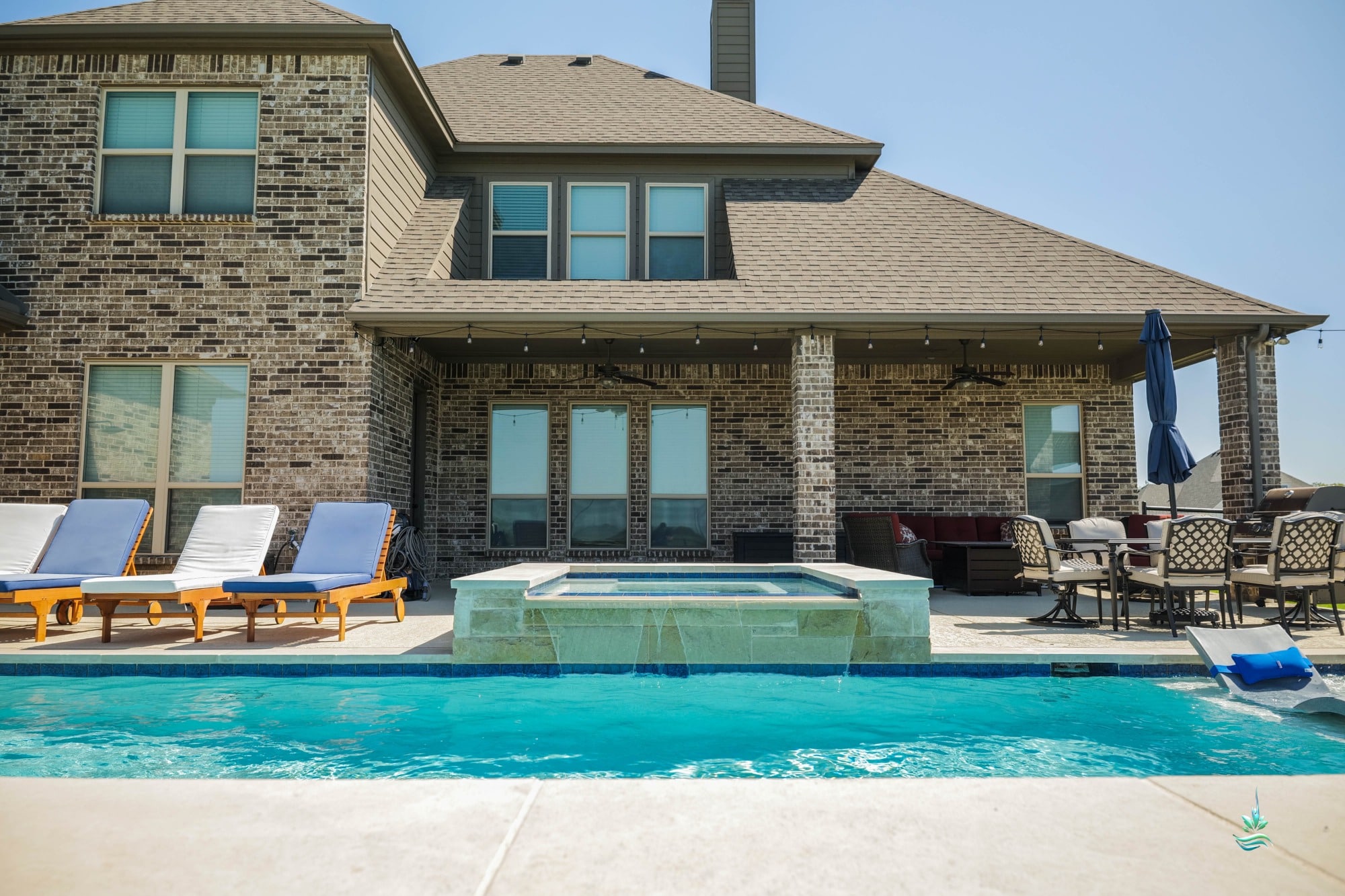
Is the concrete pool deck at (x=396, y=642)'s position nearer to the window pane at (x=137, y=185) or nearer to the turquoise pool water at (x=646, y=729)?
Answer: the turquoise pool water at (x=646, y=729)

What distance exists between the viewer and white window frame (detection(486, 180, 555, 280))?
1184 cm

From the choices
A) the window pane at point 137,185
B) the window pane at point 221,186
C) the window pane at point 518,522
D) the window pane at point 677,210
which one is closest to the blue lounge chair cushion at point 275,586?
the window pane at point 221,186

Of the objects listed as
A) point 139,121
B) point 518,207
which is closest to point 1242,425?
point 518,207

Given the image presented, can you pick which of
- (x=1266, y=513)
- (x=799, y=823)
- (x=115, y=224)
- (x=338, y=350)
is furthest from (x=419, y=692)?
(x=1266, y=513)

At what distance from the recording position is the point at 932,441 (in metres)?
12.3

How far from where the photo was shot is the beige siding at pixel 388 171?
9641 millimetres

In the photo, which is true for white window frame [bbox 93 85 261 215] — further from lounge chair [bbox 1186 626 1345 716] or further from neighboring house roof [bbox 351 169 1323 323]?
lounge chair [bbox 1186 626 1345 716]

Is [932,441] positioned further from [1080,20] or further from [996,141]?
[996,141]

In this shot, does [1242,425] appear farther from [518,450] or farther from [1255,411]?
[518,450]

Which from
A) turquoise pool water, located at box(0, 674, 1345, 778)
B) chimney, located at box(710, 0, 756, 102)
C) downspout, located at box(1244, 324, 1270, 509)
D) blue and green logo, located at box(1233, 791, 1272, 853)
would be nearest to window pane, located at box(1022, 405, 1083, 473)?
downspout, located at box(1244, 324, 1270, 509)

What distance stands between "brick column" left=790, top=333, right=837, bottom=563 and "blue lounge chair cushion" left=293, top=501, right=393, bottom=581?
4.16 m

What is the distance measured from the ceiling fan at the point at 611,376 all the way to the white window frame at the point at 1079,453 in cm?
504

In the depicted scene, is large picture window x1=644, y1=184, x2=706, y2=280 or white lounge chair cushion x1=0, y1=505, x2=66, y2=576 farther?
large picture window x1=644, y1=184, x2=706, y2=280

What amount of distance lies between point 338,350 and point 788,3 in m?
10.7
